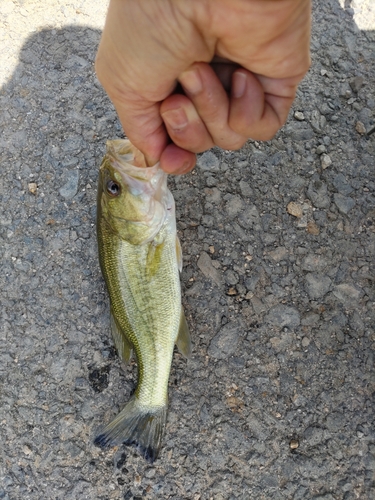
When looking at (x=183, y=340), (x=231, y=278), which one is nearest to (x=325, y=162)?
(x=231, y=278)

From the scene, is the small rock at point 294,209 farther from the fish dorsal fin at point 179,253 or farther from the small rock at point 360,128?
the fish dorsal fin at point 179,253

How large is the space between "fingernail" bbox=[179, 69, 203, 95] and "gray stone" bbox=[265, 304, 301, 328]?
5.49ft

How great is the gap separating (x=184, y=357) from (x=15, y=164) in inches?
75.1

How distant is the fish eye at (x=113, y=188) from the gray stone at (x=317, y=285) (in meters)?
1.44

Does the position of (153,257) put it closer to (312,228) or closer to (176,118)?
(176,118)

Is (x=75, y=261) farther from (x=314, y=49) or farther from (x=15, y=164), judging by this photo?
(x=314, y=49)

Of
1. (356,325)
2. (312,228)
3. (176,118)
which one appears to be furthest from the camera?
(312,228)

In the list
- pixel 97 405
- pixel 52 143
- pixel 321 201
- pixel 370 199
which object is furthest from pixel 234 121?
pixel 97 405

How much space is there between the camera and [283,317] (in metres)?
3.11

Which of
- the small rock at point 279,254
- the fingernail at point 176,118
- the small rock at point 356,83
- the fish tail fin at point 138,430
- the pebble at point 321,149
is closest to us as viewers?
the fingernail at point 176,118

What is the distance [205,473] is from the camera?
9.77 ft

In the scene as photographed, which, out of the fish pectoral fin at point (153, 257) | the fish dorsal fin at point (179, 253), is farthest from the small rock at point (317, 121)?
the fish pectoral fin at point (153, 257)

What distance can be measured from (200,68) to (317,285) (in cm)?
178

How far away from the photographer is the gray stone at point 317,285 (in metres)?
3.12
